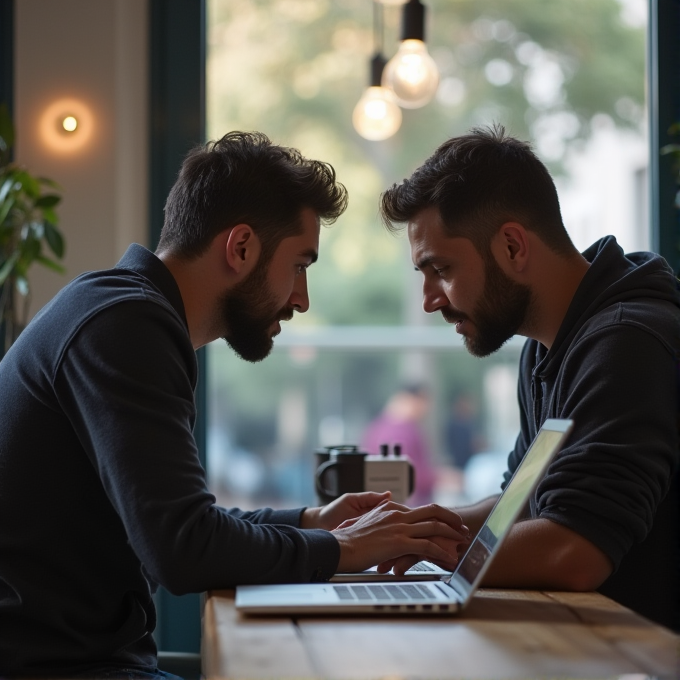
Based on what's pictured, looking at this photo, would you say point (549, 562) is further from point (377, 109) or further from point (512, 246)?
point (377, 109)

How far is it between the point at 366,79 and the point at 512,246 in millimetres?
3031

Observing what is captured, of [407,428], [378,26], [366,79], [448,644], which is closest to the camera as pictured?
[448,644]

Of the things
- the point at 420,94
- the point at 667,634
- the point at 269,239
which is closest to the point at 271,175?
the point at 269,239

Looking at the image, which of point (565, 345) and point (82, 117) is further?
point (82, 117)

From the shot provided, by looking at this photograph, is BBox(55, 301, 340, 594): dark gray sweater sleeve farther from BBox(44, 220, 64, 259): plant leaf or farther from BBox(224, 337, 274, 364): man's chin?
BBox(44, 220, 64, 259): plant leaf

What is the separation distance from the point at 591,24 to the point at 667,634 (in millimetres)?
4024

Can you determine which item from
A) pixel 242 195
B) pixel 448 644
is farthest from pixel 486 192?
pixel 448 644

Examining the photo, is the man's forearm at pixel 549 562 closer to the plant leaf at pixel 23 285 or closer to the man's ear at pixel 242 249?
the man's ear at pixel 242 249

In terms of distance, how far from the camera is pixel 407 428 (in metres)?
4.79

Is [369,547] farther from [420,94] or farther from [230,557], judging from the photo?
[420,94]

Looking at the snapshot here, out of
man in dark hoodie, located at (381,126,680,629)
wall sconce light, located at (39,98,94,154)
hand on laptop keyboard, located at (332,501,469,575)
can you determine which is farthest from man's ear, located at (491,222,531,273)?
wall sconce light, located at (39,98,94,154)

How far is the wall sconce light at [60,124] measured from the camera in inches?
127

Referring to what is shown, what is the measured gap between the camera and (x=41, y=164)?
3.26m

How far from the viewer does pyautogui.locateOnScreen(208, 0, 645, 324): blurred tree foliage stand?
4352 mm
